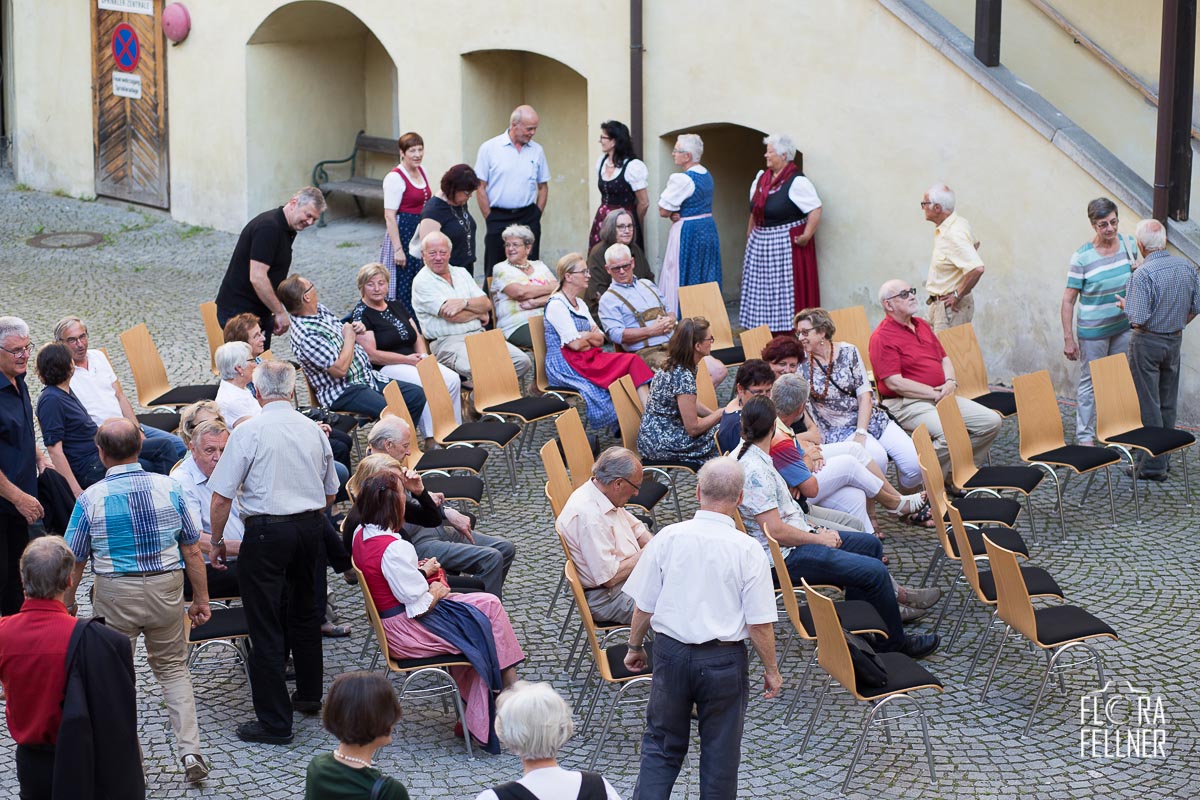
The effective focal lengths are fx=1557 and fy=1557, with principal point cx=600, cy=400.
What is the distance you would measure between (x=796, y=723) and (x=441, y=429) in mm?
3452

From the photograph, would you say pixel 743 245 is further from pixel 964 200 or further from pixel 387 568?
pixel 387 568

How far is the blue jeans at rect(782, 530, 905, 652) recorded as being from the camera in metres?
7.12

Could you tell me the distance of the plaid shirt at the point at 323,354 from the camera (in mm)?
9352

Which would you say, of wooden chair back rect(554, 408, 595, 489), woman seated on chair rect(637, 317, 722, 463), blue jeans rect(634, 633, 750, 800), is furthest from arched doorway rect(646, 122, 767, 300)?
blue jeans rect(634, 633, 750, 800)

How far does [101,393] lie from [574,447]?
2625mm

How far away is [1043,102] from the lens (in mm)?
11461

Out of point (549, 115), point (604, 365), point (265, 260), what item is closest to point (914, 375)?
point (604, 365)

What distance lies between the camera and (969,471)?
899 cm

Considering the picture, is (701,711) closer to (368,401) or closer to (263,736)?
(263,736)

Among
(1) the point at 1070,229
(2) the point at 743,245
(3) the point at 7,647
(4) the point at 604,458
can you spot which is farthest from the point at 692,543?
(2) the point at 743,245

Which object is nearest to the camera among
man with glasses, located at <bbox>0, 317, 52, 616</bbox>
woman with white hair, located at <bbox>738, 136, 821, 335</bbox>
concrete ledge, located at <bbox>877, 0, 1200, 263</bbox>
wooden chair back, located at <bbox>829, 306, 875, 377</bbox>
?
man with glasses, located at <bbox>0, 317, 52, 616</bbox>

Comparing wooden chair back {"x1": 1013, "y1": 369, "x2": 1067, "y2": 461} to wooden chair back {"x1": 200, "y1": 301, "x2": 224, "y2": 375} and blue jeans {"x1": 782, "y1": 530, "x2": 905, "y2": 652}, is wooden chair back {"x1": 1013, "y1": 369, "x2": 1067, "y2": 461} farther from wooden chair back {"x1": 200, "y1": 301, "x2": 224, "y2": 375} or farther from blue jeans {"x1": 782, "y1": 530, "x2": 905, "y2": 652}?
wooden chair back {"x1": 200, "y1": 301, "x2": 224, "y2": 375}

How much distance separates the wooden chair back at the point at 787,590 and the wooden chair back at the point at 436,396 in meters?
3.00

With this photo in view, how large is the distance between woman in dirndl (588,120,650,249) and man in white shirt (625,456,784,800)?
6.94m
